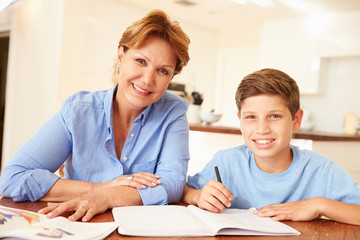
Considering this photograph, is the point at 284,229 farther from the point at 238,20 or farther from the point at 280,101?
the point at 238,20

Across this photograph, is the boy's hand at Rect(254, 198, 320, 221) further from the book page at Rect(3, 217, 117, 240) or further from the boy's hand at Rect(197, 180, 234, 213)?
the book page at Rect(3, 217, 117, 240)

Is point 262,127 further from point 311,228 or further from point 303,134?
point 303,134

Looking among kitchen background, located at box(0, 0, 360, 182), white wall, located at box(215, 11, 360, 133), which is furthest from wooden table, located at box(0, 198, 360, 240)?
white wall, located at box(215, 11, 360, 133)

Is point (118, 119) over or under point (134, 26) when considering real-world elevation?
under

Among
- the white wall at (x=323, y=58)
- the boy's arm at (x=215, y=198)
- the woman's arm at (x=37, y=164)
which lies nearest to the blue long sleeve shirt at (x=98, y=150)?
the woman's arm at (x=37, y=164)

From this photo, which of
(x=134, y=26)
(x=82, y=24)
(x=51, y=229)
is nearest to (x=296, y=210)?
(x=51, y=229)

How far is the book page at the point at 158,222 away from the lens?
80cm

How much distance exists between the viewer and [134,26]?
1.26 meters

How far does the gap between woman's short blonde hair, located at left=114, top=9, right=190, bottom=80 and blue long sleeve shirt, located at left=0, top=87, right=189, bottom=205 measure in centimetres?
21

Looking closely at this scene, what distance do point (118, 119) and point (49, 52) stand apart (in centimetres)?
316

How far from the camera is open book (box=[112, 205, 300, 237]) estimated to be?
2.64ft

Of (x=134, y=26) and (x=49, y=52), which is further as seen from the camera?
(x=49, y=52)

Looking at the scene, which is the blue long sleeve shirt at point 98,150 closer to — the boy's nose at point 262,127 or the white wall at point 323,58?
the boy's nose at point 262,127

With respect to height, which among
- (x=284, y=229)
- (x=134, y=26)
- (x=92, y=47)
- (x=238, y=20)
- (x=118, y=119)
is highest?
(x=238, y=20)
